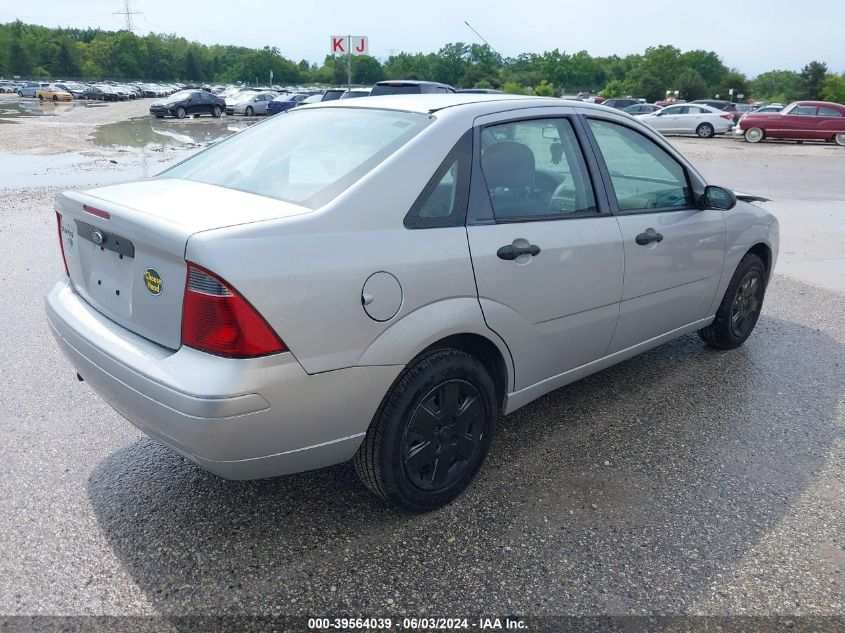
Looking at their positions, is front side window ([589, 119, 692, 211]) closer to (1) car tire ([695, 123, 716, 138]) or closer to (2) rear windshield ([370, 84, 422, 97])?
(2) rear windshield ([370, 84, 422, 97])

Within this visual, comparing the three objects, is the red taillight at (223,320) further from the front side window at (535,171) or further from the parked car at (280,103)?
the parked car at (280,103)

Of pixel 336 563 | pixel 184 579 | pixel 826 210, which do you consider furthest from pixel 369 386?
pixel 826 210

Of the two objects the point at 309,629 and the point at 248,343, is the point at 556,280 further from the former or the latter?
the point at 309,629

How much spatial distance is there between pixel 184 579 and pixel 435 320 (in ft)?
4.48

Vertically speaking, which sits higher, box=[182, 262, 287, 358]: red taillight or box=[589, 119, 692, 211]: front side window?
box=[589, 119, 692, 211]: front side window

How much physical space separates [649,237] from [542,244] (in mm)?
903

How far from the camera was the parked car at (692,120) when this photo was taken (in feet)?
99.5

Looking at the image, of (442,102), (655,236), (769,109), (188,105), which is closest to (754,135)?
(769,109)

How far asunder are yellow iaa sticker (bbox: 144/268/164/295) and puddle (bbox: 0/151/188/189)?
9359mm

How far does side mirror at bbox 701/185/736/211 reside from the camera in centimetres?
421

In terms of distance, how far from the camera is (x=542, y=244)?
10.5 ft

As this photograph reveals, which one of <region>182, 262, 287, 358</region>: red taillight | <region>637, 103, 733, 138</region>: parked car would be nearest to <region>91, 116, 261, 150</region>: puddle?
<region>182, 262, 287, 358</region>: red taillight

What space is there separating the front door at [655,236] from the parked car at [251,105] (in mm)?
39370

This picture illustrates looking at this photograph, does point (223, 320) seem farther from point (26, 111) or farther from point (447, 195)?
point (26, 111)
